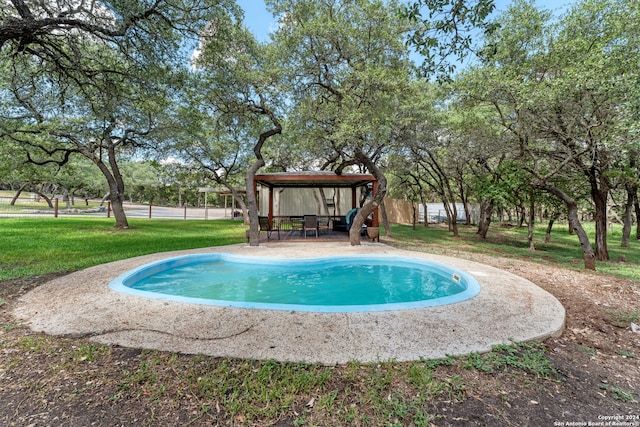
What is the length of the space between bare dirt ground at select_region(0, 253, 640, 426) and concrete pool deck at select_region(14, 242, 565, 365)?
0.20 metres

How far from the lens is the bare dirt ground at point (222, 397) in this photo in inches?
A: 64.2

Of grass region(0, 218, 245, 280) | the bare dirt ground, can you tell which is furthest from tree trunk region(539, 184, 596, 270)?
grass region(0, 218, 245, 280)

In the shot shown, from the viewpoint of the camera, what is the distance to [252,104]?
840cm

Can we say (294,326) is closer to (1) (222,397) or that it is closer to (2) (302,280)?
(1) (222,397)

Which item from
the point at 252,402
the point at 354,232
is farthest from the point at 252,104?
the point at 252,402

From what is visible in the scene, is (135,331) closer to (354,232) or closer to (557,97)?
(354,232)

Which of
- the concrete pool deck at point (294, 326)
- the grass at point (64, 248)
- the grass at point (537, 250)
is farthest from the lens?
the grass at point (537, 250)

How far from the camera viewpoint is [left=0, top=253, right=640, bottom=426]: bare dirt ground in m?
1.63

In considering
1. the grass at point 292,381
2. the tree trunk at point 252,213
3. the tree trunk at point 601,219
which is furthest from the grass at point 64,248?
the tree trunk at point 601,219

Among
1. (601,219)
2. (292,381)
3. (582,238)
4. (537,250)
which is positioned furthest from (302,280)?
(537,250)

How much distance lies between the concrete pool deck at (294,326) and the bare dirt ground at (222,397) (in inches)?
7.7

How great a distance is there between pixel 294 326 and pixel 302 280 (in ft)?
9.94

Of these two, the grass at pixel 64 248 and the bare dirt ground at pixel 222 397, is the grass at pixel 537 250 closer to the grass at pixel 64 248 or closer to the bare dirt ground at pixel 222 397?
the bare dirt ground at pixel 222 397

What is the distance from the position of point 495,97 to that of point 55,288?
9173 millimetres
